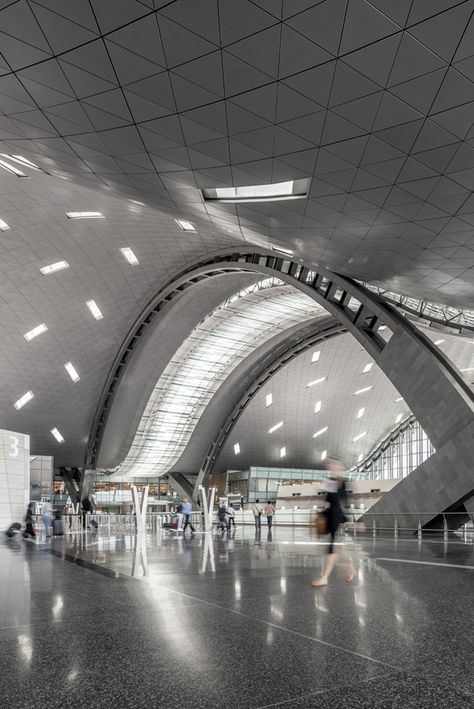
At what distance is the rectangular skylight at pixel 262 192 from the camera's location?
1412 centimetres

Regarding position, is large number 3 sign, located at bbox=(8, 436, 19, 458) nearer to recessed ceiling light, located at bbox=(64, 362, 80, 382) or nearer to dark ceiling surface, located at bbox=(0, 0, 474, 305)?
dark ceiling surface, located at bbox=(0, 0, 474, 305)

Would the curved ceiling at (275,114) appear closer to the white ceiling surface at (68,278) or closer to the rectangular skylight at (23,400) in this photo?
the white ceiling surface at (68,278)

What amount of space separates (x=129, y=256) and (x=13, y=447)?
13228 mm

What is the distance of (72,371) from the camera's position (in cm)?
4666

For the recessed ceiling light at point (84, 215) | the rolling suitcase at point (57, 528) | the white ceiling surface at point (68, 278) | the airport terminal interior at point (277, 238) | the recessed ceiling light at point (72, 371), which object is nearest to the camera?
the airport terminal interior at point (277, 238)

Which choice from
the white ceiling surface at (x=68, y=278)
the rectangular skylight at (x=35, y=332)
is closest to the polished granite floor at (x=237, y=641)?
the white ceiling surface at (x=68, y=278)

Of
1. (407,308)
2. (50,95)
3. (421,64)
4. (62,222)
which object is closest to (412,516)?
(407,308)

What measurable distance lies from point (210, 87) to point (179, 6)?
1.86m

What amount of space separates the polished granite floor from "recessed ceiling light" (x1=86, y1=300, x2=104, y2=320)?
32305mm

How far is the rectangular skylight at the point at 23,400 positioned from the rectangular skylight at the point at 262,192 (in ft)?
118

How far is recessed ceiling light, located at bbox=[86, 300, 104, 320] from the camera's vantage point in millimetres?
39659

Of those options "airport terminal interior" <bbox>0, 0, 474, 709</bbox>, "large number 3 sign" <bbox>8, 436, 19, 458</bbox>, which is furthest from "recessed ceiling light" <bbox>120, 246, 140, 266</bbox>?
"large number 3 sign" <bbox>8, 436, 19, 458</bbox>

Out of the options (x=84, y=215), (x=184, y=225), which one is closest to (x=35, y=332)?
(x=84, y=215)

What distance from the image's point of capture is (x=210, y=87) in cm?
1023
